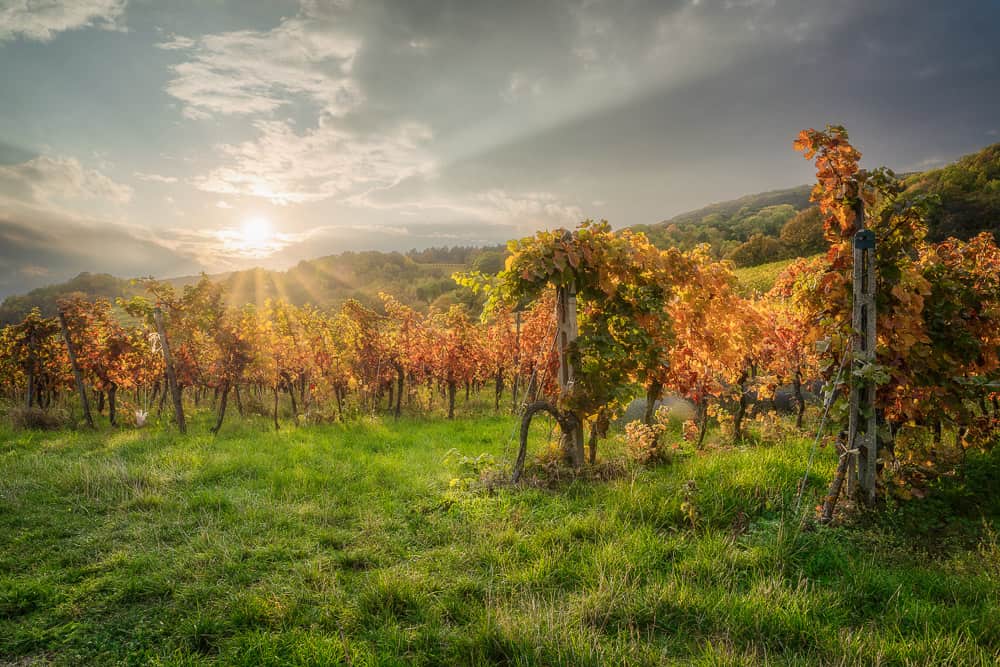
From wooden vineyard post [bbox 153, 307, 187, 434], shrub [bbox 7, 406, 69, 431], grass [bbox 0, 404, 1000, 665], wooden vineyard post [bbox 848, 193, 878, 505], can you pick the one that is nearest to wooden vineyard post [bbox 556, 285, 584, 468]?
grass [bbox 0, 404, 1000, 665]

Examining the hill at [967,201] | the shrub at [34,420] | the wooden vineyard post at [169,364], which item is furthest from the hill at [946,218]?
the shrub at [34,420]

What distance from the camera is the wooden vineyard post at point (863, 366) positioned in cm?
411

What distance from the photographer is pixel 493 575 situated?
12.1 feet

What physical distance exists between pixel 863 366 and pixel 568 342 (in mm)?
3178

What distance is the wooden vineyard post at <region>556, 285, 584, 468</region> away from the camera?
242 inches

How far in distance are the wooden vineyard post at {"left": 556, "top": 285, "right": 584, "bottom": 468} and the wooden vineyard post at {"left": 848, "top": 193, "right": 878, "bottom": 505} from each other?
117 inches

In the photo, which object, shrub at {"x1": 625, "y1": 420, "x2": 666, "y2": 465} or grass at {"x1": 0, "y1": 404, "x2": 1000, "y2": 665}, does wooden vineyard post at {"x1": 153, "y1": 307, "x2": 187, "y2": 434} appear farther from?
shrub at {"x1": 625, "y1": 420, "x2": 666, "y2": 465}

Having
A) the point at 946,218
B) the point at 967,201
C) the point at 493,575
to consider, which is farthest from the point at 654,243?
the point at 967,201

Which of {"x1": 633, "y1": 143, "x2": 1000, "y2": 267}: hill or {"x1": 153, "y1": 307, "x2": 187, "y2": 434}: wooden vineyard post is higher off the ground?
{"x1": 633, "y1": 143, "x2": 1000, "y2": 267}: hill

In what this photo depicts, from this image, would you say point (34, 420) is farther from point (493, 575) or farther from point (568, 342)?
point (493, 575)

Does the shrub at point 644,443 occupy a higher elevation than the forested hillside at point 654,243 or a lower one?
lower

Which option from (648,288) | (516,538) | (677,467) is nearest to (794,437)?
(677,467)

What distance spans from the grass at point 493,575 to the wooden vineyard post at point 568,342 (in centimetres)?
57

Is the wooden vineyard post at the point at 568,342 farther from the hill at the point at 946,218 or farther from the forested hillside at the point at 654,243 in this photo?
the hill at the point at 946,218
